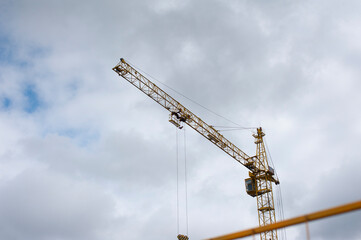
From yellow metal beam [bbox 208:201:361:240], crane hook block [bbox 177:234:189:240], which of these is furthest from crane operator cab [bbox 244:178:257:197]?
yellow metal beam [bbox 208:201:361:240]

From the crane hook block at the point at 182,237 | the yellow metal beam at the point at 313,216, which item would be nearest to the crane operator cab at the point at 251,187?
the crane hook block at the point at 182,237

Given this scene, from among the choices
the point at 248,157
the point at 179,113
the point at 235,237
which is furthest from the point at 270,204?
the point at 235,237

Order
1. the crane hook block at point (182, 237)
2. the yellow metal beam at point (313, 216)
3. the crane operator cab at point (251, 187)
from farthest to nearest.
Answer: the crane operator cab at point (251, 187)
the crane hook block at point (182, 237)
the yellow metal beam at point (313, 216)

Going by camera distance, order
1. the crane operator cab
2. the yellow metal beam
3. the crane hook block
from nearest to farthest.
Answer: the yellow metal beam < the crane hook block < the crane operator cab

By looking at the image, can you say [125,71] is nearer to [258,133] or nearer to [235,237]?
[258,133]

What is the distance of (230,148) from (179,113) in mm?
13026

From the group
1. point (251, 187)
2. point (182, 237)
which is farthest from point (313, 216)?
point (251, 187)

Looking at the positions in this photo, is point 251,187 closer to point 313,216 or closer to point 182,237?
point 182,237

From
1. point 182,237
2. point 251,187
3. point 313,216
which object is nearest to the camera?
point 313,216

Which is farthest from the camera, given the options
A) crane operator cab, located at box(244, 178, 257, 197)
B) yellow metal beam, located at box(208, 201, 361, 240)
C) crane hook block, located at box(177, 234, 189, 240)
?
crane operator cab, located at box(244, 178, 257, 197)

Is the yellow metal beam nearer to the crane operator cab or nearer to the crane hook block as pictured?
the crane hook block

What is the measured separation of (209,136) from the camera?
242 ft

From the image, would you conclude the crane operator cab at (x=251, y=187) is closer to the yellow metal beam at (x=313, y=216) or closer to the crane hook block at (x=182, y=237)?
the crane hook block at (x=182, y=237)

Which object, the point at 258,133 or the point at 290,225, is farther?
the point at 258,133
